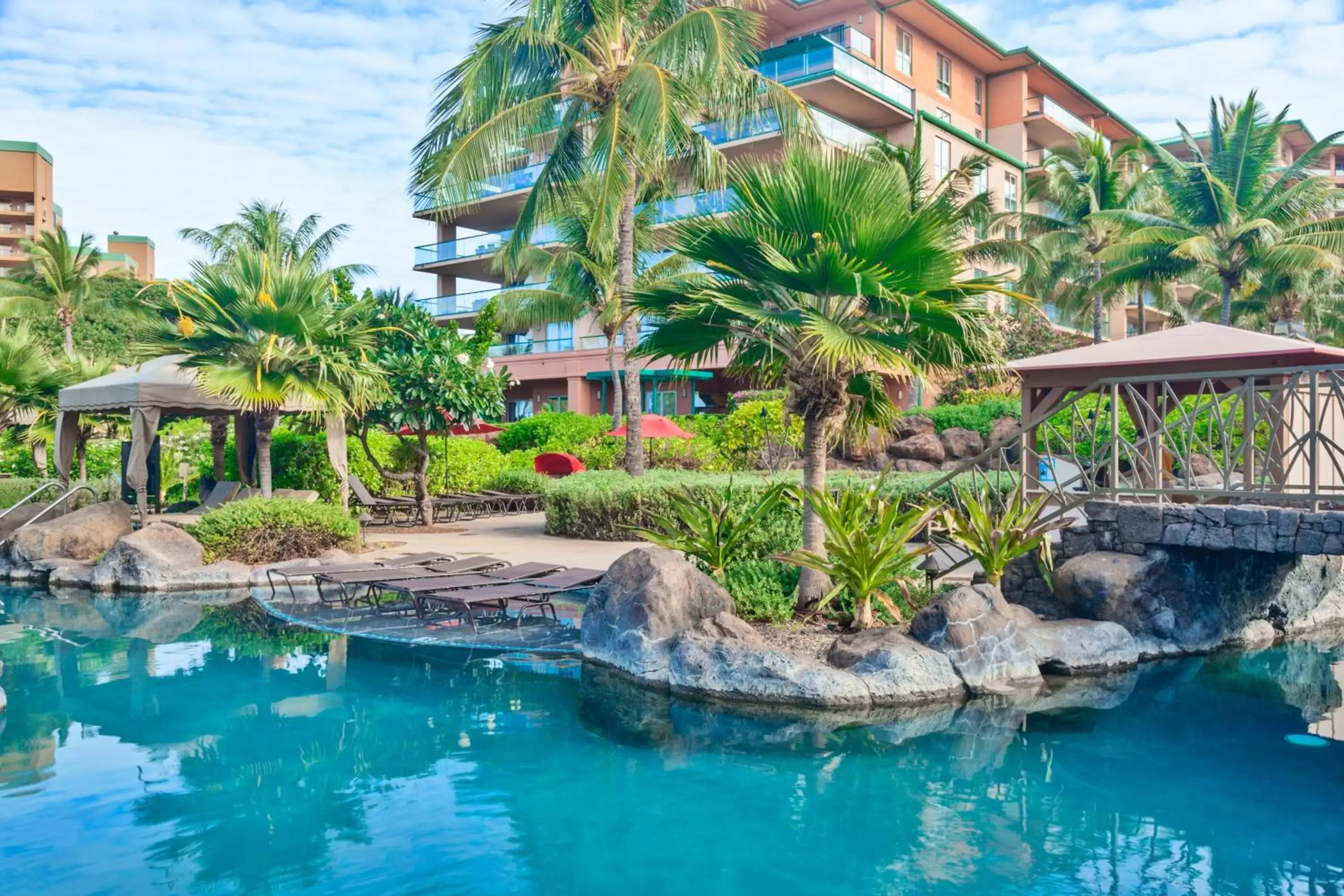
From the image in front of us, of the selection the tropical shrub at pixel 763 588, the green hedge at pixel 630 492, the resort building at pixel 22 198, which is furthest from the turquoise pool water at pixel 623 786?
the resort building at pixel 22 198

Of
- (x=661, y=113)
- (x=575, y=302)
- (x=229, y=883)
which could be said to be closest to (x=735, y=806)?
(x=229, y=883)

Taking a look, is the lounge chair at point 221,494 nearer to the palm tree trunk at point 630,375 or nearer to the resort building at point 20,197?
the palm tree trunk at point 630,375

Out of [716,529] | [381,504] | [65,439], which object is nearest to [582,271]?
[381,504]

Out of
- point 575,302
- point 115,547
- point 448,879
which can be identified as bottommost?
point 448,879

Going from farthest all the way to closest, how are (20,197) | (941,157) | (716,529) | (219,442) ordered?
(20,197) → (941,157) → (219,442) → (716,529)

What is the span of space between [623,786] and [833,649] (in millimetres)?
2405

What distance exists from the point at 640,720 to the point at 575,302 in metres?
20.6

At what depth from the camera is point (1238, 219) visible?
26.1m

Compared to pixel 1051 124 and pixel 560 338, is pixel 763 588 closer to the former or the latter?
pixel 560 338

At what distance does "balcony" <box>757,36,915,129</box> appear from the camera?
29.3 m

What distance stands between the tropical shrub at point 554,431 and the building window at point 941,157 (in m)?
13.1

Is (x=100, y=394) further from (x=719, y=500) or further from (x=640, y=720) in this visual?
(x=640, y=720)

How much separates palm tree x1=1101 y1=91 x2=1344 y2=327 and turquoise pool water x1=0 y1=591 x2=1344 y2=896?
2008 cm

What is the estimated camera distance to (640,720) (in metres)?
7.36
